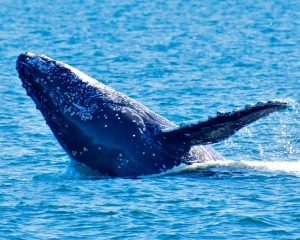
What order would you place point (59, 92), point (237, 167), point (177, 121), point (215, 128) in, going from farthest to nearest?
point (177, 121)
point (237, 167)
point (59, 92)
point (215, 128)

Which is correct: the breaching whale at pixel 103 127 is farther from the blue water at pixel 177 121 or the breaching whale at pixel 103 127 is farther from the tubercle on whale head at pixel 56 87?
the blue water at pixel 177 121

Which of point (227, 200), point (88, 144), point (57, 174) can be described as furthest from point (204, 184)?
point (57, 174)

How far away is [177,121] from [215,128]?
12.4 m

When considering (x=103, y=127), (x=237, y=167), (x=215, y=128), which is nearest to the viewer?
(x=215, y=128)

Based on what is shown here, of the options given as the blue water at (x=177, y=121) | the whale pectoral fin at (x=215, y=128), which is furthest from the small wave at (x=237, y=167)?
the whale pectoral fin at (x=215, y=128)

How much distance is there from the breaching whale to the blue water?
49 cm

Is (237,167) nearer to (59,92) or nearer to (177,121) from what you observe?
(59,92)

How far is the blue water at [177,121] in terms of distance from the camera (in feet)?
71.3

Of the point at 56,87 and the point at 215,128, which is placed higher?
the point at 56,87

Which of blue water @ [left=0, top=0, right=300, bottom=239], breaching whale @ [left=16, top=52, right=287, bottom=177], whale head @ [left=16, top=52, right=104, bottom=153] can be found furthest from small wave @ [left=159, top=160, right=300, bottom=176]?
whale head @ [left=16, top=52, right=104, bottom=153]

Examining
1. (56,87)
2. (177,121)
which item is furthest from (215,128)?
Result: (177,121)

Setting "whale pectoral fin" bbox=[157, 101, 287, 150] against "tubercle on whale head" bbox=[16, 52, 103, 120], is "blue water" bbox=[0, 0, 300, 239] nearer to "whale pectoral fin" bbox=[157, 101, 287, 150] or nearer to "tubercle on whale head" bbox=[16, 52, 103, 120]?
"whale pectoral fin" bbox=[157, 101, 287, 150]

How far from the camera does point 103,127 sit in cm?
2444

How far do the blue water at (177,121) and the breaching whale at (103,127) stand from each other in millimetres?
491
